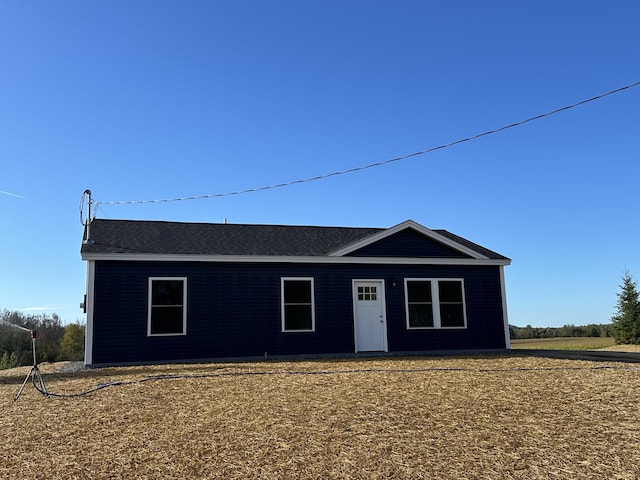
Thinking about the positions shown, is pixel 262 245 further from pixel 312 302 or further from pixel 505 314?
pixel 505 314

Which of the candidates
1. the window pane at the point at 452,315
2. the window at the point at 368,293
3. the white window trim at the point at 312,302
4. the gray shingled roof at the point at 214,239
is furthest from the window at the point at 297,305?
the window pane at the point at 452,315

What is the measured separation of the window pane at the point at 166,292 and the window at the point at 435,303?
7.23m

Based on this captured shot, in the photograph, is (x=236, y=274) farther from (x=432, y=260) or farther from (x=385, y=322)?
(x=432, y=260)

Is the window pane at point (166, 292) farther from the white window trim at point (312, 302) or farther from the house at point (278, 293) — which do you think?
the white window trim at point (312, 302)

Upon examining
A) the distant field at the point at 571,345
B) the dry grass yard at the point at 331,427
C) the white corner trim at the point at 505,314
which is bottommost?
the distant field at the point at 571,345

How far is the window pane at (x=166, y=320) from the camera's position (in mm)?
14734

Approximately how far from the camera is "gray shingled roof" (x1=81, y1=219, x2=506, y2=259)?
15320mm

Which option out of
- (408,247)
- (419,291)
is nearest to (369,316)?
(419,291)

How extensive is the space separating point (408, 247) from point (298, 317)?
439 centimetres

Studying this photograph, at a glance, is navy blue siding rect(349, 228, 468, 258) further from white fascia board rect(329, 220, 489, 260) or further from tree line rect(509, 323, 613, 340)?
tree line rect(509, 323, 613, 340)

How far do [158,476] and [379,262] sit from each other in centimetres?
1216

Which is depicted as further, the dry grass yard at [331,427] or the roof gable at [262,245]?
the roof gable at [262,245]

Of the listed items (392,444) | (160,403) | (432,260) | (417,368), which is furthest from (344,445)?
(432,260)

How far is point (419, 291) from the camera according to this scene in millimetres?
16984
